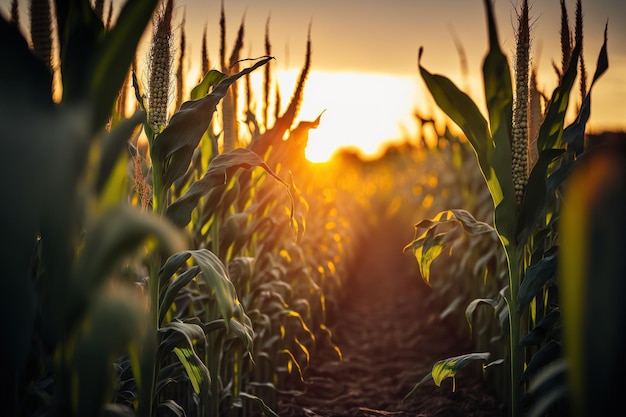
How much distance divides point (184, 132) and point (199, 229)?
927 mm

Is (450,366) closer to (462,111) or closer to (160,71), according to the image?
(462,111)

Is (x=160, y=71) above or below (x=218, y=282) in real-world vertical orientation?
above

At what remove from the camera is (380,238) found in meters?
14.9

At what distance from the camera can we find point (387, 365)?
4844 mm

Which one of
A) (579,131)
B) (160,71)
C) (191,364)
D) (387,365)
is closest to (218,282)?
(191,364)

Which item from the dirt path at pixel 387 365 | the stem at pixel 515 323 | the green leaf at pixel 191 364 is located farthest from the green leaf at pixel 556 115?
the dirt path at pixel 387 365

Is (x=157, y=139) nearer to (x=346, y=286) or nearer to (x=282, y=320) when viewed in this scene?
(x=282, y=320)

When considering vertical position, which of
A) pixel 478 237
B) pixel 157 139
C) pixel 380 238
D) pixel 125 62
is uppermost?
pixel 125 62

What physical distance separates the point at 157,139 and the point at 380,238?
13148 mm

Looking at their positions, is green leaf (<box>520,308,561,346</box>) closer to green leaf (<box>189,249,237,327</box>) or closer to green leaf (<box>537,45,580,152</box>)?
green leaf (<box>537,45,580,152</box>)

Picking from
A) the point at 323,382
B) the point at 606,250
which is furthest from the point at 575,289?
the point at 323,382

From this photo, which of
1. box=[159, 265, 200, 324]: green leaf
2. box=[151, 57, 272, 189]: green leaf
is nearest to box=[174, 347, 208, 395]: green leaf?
box=[159, 265, 200, 324]: green leaf

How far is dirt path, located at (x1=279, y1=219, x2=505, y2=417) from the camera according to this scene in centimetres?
368

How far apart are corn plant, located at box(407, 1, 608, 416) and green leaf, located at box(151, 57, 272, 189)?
0.79 m
